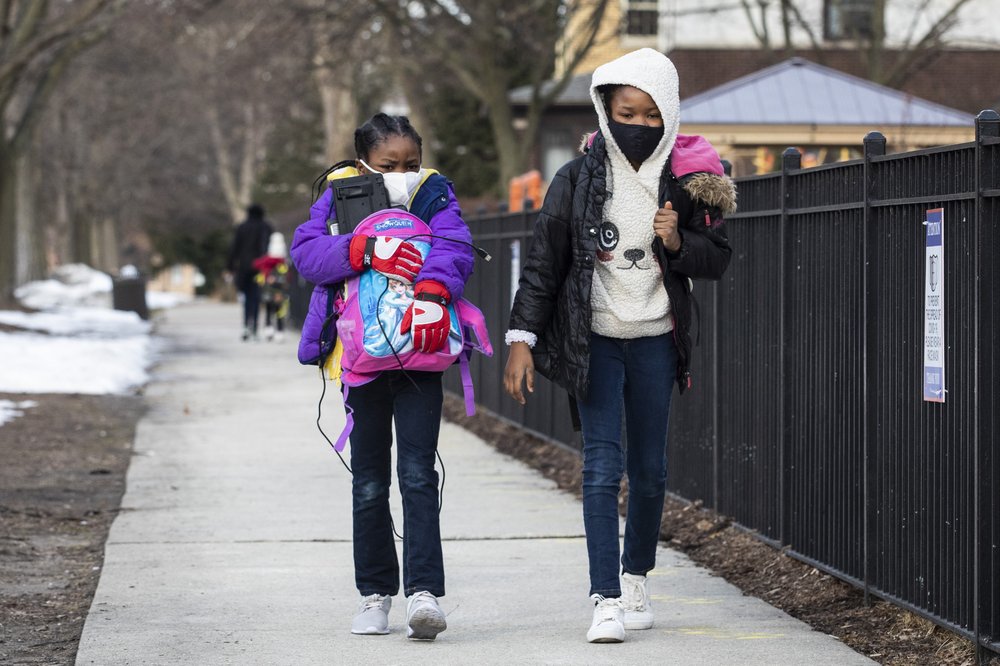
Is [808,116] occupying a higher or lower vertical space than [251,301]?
A: higher

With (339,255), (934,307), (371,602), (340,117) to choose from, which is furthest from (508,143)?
(934,307)

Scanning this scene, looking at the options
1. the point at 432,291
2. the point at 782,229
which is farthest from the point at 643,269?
the point at 782,229

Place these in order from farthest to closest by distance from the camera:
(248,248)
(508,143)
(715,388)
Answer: (508,143) → (248,248) → (715,388)

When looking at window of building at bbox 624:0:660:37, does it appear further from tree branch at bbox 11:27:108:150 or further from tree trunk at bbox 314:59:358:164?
tree branch at bbox 11:27:108:150

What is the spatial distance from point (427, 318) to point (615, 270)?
2.04 ft

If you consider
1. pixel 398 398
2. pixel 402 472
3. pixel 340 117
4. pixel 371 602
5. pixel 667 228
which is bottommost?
pixel 371 602

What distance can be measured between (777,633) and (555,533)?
237 cm

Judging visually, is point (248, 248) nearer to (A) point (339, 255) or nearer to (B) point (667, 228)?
(A) point (339, 255)

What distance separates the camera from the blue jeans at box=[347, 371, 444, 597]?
5.70 meters

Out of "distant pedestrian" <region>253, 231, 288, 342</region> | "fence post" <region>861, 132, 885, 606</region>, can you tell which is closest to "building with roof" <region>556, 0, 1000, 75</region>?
"distant pedestrian" <region>253, 231, 288, 342</region>

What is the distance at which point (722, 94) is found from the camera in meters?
20.8


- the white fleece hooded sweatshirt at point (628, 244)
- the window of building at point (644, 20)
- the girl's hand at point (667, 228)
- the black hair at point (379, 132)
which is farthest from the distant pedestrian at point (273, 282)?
the girl's hand at point (667, 228)

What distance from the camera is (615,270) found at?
221 inches

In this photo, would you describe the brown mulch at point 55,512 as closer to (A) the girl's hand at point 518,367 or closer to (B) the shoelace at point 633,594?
(A) the girl's hand at point 518,367
